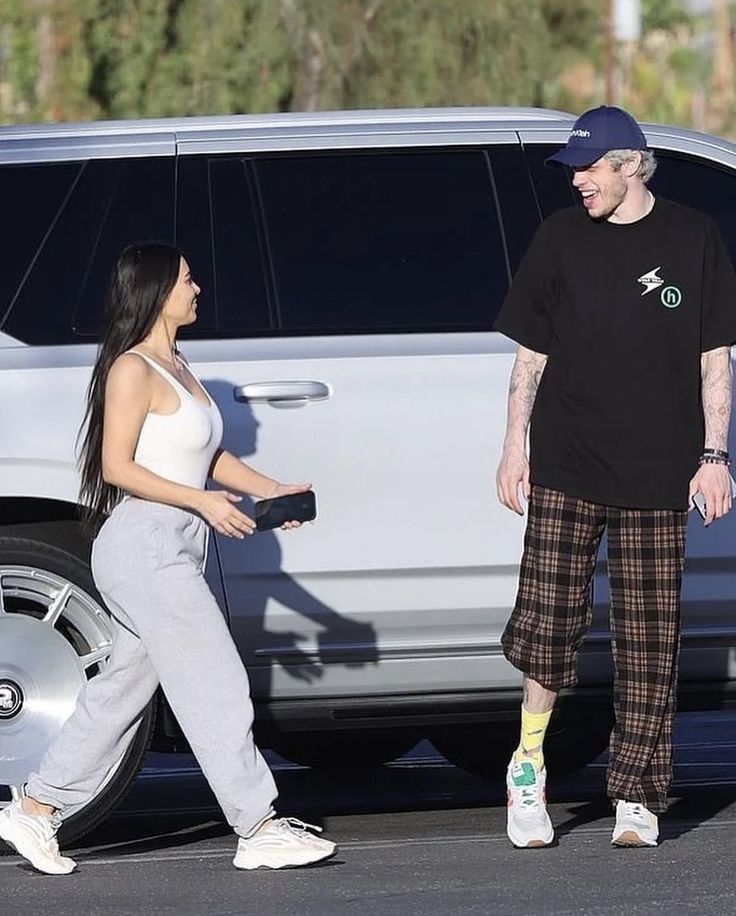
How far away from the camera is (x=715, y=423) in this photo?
598cm

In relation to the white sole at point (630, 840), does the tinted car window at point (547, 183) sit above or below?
above

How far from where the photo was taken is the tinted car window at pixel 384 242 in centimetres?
644

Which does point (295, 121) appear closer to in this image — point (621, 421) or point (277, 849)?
point (621, 421)

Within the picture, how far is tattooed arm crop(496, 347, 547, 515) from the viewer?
5969 mm

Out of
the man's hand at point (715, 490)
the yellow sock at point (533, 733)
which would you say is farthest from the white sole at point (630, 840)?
the man's hand at point (715, 490)

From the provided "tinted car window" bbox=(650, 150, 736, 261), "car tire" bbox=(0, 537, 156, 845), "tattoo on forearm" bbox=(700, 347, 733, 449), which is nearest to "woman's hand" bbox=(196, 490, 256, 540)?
"car tire" bbox=(0, 537, 156, 845)

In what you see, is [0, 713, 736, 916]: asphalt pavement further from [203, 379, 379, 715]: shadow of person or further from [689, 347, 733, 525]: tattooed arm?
[689, 347, 733, 525]: tattooed arm

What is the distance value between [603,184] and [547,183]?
684 mm

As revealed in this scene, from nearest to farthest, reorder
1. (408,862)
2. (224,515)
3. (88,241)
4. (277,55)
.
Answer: (224,515), (408,862), (88,241), (277,55)

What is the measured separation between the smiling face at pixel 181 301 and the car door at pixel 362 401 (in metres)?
0.38

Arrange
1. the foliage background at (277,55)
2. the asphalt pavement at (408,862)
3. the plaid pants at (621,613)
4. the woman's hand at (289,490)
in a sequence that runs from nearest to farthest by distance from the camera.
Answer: the asphalt pavement at (408,862) → the woman's hand at (289,490) → the plaid pants at (621,613) → the foliage background at (277,55)

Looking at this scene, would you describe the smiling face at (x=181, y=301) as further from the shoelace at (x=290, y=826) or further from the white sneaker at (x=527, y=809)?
the white sneaker at (x=527, y=809)

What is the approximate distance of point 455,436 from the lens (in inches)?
248

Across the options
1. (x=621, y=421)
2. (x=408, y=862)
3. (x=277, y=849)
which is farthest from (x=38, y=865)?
(x=621, y=421)
